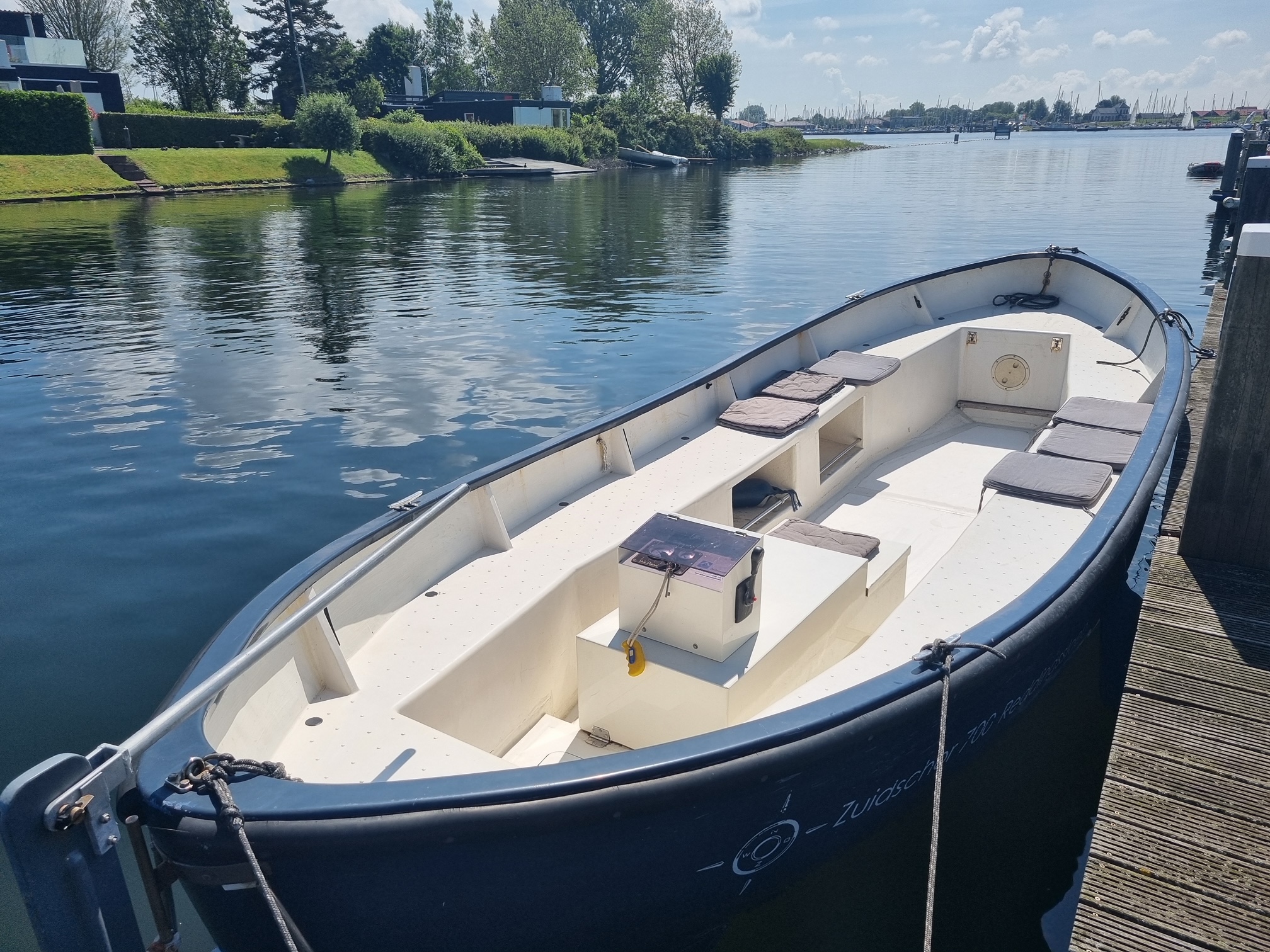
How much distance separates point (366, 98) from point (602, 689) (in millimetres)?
70621

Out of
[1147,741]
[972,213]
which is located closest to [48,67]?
[972,213]

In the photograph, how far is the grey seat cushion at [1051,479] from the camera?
5953 millimetres

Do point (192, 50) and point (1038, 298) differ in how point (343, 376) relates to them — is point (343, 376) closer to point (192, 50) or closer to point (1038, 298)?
point (1038, 298)

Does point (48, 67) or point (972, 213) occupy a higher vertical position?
point (48, 67)

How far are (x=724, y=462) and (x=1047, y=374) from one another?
478 cm

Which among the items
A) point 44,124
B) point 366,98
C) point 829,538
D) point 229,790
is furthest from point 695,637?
point 366,98

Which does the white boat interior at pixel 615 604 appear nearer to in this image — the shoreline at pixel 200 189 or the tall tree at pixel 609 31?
the shoreline at pixel 200 189

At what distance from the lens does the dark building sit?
75.7 meters

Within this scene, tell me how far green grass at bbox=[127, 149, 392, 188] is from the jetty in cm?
4997

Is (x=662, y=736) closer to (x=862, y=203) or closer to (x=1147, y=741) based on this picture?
(x=1147, y=741)

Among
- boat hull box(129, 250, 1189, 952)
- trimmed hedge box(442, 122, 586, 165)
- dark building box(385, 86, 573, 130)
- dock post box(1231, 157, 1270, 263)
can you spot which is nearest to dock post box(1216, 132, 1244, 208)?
dock post box(1231, 157, 1270, 263)

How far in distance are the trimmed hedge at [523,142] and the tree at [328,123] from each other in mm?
11175

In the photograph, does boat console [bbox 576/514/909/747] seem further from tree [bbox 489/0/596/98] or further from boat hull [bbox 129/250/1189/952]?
tree [bbox 489/0/596/98]

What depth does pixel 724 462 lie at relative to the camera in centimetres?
690
